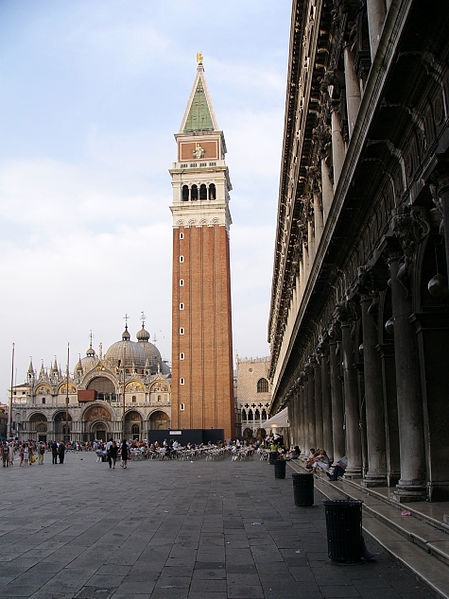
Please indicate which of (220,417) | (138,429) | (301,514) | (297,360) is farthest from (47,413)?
(301,514)

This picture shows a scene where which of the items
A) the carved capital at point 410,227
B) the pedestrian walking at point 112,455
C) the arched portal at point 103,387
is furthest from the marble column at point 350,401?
the arched portal at point 103,387

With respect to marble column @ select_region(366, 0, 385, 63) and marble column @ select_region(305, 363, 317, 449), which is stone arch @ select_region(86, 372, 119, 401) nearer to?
marble column @ select_region(305, 363, 317, 449)

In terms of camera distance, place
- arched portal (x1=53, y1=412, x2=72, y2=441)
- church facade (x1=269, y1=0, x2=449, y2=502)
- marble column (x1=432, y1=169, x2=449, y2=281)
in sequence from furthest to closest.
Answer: arched portal (x1=53, y1=412, x2=72, y2=441) < church facade (x1=269, y1=0, x2=449, y2=502) < marble column (x1=432, y1=169, x2=449, y2=281)

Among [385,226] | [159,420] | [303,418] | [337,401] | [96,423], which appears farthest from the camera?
[96,423]

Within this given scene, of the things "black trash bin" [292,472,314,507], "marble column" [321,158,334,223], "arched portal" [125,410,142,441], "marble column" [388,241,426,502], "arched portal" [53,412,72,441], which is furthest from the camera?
"arched portal" [53,412,72,441]

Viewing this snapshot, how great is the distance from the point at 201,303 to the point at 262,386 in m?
27.5

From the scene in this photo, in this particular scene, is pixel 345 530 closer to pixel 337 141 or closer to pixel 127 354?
pixel 337 141

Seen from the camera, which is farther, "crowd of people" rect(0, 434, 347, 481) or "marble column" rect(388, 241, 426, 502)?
"crowd of people" rect(0, 434, 347, 481)

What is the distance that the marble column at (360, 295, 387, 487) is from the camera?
1329 cm

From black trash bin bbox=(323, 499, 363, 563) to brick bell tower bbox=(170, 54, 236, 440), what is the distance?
224ft

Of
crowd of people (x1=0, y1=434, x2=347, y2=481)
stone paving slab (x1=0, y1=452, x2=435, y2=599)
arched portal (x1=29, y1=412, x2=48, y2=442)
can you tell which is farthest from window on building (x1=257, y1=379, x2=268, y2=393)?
stone paving slab (x1=0, y1=452, x2=435, y2=599)

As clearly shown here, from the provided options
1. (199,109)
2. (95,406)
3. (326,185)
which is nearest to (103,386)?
(95,406)

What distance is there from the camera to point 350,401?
16.4 m

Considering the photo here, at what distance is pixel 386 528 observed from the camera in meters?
9.23
